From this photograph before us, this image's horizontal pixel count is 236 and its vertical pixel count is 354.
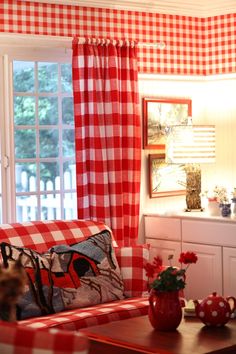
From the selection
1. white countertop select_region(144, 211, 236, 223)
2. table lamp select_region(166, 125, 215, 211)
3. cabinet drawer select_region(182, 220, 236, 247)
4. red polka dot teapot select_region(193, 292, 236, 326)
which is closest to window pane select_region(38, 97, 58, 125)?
table lamp select_region(166, 125, 215, 211)

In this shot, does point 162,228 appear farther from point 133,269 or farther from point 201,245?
point 133,269

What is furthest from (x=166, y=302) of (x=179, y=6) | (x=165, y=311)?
(x=179, y=6)

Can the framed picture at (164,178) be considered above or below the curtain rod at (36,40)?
below

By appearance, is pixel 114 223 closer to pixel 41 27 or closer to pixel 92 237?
pixel 92 237

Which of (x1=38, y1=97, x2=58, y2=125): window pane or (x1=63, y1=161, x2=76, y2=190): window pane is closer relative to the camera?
(x1=38, y1=97, x2=58, y2=125): window pane

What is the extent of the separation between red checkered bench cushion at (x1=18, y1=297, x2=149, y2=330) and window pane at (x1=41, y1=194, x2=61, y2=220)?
107 cm

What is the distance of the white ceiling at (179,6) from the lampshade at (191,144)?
900 millimetres

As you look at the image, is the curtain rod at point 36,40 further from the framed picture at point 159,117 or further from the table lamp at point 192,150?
the table lamp at point 192,150

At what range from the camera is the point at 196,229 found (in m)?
5.26

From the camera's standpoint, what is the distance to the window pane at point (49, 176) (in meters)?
5.07

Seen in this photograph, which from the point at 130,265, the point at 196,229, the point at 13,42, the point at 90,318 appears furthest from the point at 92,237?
the point at 13,42

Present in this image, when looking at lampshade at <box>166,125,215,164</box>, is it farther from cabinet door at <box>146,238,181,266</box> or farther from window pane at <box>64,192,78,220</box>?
window pane at <box>64,192,78,220</box>

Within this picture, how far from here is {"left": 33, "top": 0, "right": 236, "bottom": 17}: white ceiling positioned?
5410mm

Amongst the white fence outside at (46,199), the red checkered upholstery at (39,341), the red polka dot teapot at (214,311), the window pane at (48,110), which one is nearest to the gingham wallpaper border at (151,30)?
the window pane at (48,110)
